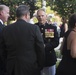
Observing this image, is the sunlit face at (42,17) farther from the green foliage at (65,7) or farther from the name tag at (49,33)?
the green foliage at (65,7)

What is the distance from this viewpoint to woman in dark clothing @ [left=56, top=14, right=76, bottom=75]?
4746 mm

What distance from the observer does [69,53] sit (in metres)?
4.87

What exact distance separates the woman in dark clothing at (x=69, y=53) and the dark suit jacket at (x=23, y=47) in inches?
13.7

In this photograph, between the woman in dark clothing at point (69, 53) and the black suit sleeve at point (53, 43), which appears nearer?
the woman in dark clothing at point (69, 53)

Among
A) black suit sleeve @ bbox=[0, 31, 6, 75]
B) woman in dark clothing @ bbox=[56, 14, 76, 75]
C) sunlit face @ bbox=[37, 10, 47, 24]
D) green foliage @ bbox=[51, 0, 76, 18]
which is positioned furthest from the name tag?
green foliage @ bbox=[51, 0, 76, 18]

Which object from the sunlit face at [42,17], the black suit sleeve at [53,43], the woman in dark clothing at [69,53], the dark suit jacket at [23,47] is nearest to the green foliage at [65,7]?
the sunlit face at [42,17]

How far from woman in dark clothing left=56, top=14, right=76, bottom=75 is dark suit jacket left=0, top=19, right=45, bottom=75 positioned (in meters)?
0.35

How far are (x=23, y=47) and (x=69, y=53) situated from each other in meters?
0.71

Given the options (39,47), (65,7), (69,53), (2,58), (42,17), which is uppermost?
(42,17)

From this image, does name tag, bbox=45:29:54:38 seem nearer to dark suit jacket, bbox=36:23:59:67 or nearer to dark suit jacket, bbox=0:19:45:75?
dark suit jacket, bbox=36:23:59:67

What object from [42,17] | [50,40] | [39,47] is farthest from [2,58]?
[42,17]

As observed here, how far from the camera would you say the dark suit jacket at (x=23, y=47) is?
4.81m

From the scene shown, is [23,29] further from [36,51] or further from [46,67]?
[46,67]

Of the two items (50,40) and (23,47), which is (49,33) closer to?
(50,40)
